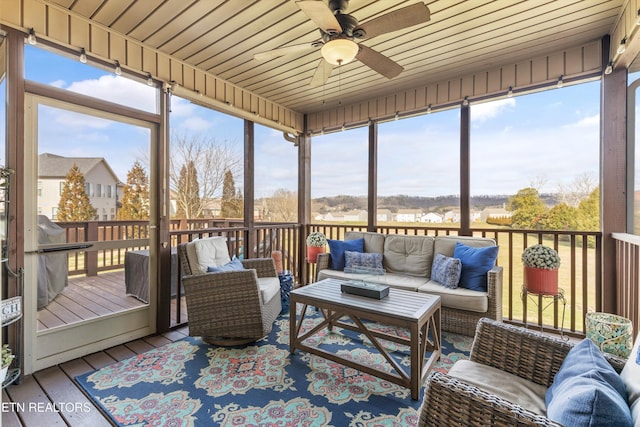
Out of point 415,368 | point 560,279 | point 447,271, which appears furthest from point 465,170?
point 415,368

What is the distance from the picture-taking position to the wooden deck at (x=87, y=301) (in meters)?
2.66

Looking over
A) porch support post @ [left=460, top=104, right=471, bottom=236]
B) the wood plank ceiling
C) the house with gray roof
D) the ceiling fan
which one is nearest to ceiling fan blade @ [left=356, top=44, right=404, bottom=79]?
the ceiling fan

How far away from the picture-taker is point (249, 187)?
14.3ft

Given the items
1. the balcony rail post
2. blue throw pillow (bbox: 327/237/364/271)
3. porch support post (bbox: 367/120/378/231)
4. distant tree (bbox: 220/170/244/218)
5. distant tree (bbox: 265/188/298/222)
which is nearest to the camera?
the balcony rail post

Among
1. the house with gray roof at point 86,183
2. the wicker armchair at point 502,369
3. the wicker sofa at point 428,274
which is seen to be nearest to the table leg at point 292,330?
the wicker sofa at point 428,274

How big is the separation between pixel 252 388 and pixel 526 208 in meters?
3.35

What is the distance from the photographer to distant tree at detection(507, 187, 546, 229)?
11.5 feet

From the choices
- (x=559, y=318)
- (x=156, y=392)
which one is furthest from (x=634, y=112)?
(x=156, y=392)

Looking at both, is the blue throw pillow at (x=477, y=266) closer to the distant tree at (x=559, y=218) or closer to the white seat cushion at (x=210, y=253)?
the distant tree at (x=559, y=218)

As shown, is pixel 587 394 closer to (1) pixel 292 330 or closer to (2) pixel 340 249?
(1) pixel 292 330

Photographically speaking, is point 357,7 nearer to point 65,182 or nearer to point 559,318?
point 65,182

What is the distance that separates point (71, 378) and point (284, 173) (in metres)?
3.52

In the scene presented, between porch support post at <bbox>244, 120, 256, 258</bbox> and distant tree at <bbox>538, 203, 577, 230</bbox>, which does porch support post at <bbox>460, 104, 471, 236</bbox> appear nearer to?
distant tree at <bbox>538, 203, 577, 230</bbox>

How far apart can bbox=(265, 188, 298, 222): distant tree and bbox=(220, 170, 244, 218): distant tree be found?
495 mm
